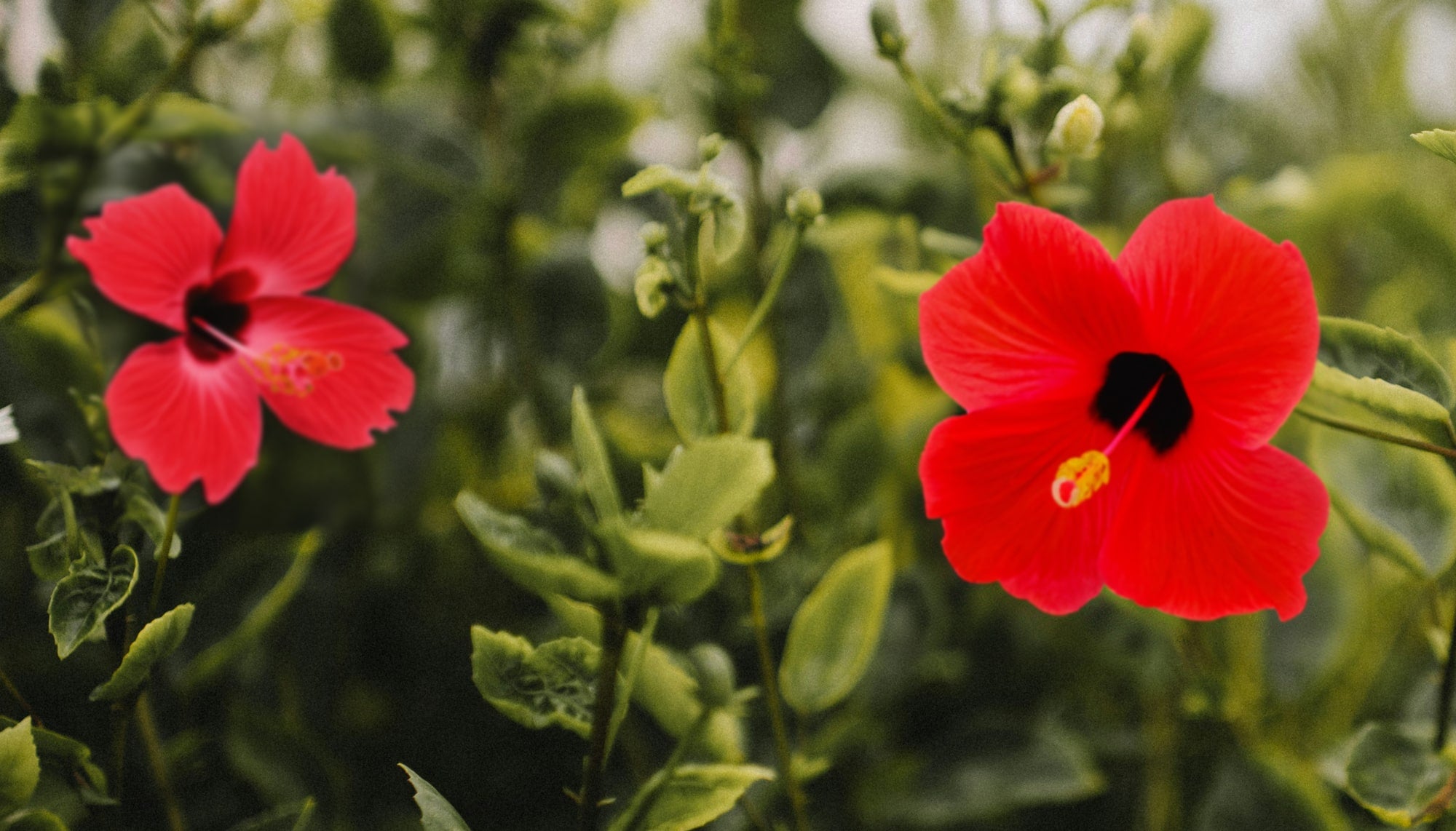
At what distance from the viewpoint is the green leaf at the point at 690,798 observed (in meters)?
0.24

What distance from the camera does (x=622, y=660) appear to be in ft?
0.87

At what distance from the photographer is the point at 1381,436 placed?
8.9 inches

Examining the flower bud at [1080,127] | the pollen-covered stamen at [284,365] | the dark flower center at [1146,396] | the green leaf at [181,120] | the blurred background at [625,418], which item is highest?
the flower bud at [1080,127]

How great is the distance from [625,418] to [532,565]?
0.33 m

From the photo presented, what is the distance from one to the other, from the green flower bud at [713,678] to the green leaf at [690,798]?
2cm

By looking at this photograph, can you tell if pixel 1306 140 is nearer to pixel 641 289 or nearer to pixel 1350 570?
pixel 1350 570

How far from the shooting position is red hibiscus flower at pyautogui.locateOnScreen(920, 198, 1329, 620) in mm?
212

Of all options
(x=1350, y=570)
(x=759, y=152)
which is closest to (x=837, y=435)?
(x=759, y=152)

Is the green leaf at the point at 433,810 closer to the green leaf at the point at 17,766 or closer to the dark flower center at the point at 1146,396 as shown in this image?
the green leaf at the point at 17,766

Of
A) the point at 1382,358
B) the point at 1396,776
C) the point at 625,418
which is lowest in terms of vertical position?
the point at 625,418

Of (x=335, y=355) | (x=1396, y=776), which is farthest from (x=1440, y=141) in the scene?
(x=335, y=355)

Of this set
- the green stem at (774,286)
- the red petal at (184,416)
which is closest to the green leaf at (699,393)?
the green stem at (774,286)

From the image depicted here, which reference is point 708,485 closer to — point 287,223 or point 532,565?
point 532,565

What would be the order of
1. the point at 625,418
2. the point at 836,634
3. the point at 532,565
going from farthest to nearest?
the point at 625,418 < the point at 836,634 < the point at 532,565
